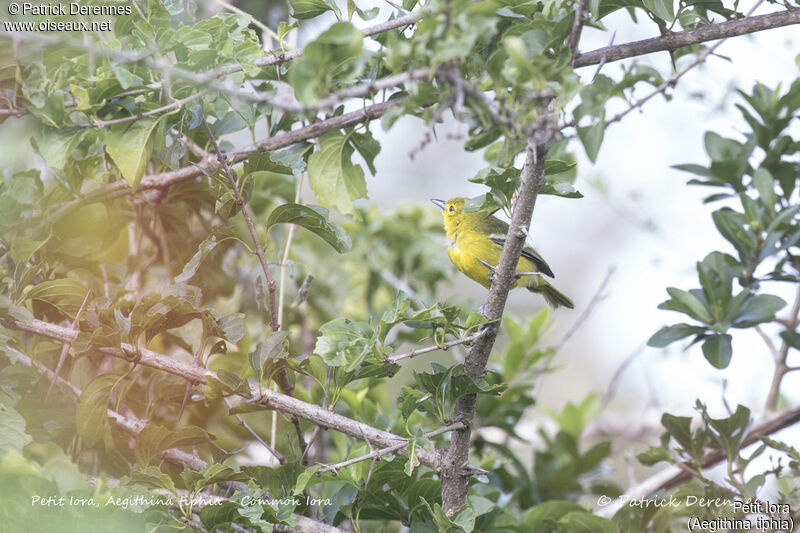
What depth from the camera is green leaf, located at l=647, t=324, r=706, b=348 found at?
2020 mm

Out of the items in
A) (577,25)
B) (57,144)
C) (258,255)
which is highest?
(577,25)

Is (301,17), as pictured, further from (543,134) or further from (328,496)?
(328,496)

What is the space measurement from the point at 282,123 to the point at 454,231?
170 cm

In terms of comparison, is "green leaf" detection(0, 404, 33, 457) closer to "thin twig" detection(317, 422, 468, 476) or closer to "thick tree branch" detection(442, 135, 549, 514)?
"thin twig" detection(317, 422, 468, 476)

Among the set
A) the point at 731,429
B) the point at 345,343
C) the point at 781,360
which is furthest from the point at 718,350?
the point at 345,343

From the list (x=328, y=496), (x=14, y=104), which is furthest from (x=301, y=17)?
(x=328, y=496)

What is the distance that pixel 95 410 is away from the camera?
1650 millimetres

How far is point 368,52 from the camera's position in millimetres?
1297

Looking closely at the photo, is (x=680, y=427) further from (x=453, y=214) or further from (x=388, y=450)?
(x=453, y=214)

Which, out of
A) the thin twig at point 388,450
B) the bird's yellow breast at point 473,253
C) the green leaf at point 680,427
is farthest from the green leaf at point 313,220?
the bird's yellow breast at point 473,253

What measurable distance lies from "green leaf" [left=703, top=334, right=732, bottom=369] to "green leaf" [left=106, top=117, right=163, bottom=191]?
5.41 ft

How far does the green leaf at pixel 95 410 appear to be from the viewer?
5.37ft

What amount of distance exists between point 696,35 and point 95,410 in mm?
1703

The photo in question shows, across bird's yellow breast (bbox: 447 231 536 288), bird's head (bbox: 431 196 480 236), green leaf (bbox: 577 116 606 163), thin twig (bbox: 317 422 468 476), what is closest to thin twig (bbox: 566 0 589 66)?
green leaf (bbox: 577 116 606 163)
